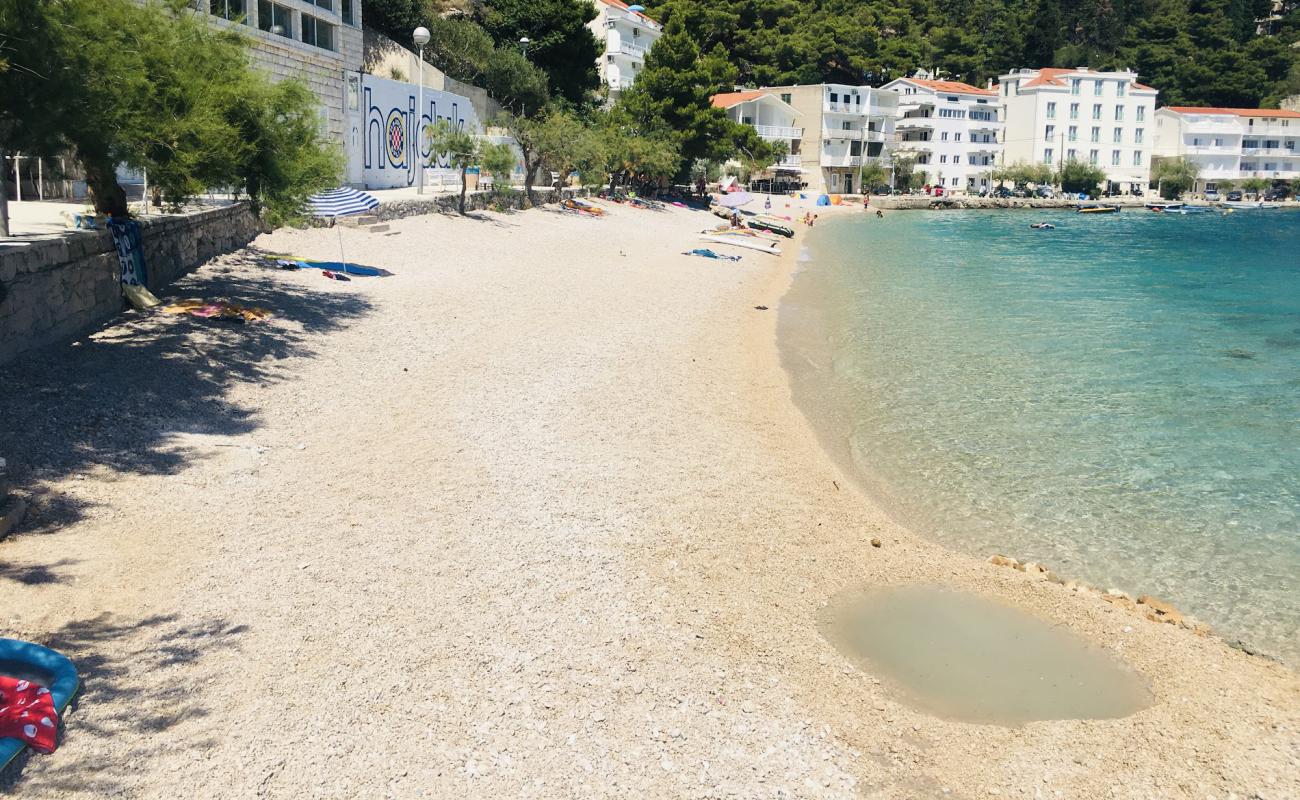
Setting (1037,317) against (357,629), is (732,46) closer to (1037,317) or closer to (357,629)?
(1037,317)

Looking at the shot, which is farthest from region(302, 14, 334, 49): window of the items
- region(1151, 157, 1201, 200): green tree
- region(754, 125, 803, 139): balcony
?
region(1151, 157, 1201, 200): green tree

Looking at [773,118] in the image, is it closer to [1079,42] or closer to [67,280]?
[1079,42]

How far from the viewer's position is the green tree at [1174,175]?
383ft

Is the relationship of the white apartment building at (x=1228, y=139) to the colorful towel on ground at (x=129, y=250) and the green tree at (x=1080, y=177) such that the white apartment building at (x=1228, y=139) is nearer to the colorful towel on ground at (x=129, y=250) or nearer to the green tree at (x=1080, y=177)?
the green tree at (x=1080, y=177)

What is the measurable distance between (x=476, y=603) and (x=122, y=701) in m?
2.60

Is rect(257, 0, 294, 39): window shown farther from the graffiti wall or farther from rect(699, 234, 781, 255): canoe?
rect(699, 234, 781, 255): canoe

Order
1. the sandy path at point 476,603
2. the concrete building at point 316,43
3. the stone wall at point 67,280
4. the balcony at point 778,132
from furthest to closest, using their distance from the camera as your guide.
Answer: the balcony at point 778,132, the concrete building at point 316,43, the stone wall at point 67,280, the sandy path at point 476,603

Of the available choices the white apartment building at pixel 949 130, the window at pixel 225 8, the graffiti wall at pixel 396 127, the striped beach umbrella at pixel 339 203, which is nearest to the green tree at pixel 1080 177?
the white apartment building at pixel 949 130

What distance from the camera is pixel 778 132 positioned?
92.2m

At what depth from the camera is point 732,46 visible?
10150 cm

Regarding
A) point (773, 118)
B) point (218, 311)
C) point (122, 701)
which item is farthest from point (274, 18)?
point (773, 118)

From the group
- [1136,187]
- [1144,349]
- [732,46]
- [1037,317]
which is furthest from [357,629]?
[1136,187]

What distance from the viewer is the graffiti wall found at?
122 feet

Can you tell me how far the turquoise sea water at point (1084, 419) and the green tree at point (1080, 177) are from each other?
82.8 meters
